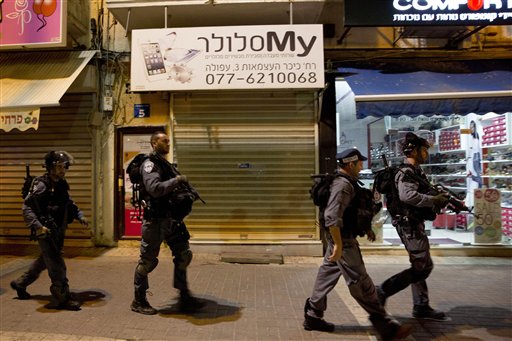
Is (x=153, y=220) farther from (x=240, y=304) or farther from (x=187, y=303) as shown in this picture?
(x=240, y=304)

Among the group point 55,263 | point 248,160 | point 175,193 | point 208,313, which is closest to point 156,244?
point 175,193

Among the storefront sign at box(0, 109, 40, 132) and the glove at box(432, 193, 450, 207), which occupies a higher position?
the storefront sign at box(0, 109, 40, 132)

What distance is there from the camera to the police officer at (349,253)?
3.93m

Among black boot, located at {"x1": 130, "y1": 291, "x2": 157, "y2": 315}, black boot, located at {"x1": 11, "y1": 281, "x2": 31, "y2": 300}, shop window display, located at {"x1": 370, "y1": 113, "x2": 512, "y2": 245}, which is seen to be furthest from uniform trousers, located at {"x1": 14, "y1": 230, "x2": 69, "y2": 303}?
shop window display, located at {"x1": 370, "y1": 113, "x2": 512, "y2": 245}

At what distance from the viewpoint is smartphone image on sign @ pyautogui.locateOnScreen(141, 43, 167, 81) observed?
7.35 meters

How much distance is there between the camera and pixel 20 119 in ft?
24.4

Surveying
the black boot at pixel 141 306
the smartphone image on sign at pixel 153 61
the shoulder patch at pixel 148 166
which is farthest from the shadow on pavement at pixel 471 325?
the smartphone image on sign at pixel 153 61

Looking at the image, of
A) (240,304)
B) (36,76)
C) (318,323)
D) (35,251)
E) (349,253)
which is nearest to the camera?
(349,253)

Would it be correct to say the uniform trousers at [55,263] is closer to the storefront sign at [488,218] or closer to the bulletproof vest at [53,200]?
the bulletproof vest at [53,200]

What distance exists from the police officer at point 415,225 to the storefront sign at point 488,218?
4.18 m

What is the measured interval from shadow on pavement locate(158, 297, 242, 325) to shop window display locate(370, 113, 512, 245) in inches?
178

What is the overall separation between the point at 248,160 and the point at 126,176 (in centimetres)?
254

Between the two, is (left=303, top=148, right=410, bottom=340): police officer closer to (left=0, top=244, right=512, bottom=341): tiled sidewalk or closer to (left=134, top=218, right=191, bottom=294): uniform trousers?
(left=0, top=244, right=512, bottom=341): tiled sidewalk

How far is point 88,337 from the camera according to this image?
419 cm
